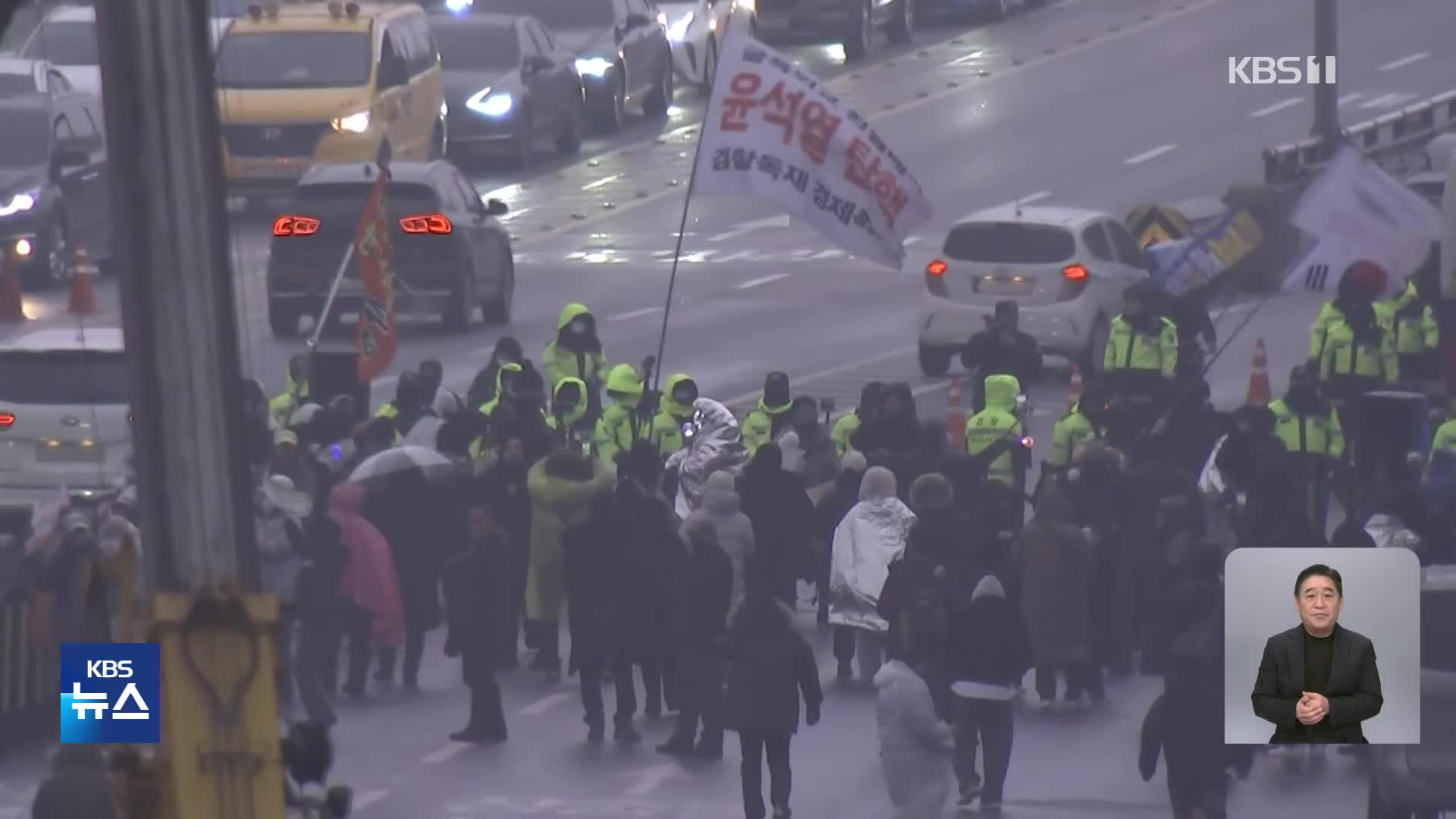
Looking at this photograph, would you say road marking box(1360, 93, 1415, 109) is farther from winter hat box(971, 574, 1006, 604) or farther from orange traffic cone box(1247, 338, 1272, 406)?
winter hat box(971, 574, 1006, 604)

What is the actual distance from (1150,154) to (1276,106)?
12.0 feet

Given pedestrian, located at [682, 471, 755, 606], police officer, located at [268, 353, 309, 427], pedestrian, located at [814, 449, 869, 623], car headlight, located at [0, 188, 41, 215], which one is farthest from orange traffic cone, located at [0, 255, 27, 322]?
pedestrian, located at [682, 471, 755, 606]

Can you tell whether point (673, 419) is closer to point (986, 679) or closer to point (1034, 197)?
point (986, 679)

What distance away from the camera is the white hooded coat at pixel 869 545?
15594 millimetres

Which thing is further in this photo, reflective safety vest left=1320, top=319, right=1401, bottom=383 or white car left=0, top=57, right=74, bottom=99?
white car left=0, top=57, right=74, bottom=99

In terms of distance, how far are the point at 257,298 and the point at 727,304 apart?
171 inches

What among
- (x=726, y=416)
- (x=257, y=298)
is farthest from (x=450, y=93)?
(x=726, y=416)

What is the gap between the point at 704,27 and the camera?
3881 centimetres

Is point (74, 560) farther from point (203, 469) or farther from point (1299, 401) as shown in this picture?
point (203, 469)

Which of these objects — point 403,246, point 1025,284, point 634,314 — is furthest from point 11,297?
point 1025,284

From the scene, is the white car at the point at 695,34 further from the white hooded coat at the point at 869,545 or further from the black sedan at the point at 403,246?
the white hooded coat at the point at 869,545

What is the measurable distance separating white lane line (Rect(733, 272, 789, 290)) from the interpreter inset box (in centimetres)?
1871

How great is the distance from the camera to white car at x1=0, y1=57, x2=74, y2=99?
3027cm

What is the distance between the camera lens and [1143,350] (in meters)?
19.8
